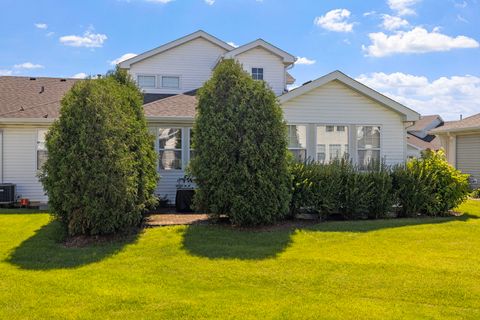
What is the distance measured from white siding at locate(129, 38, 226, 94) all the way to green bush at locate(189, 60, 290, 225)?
816 cm

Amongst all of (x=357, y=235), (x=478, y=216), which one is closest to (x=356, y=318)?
(x=357, y=235)

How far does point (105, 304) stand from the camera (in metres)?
5.18

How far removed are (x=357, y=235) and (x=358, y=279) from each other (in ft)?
9.49

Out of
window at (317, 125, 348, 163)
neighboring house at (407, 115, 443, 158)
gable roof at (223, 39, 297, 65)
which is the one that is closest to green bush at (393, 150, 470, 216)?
window at (317, 125, 348, 163)

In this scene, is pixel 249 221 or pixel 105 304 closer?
pixel 105 304

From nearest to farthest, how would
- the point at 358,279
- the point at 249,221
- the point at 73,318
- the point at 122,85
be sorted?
the point at 73,318
the point at 358,279
the point at 249,221
the point at 122,85

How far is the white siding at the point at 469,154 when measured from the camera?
62.6 ft

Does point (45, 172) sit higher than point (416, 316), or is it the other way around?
point (45, 172)

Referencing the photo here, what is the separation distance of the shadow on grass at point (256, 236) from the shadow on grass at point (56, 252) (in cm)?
137

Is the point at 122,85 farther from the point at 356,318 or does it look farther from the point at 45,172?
the point at 356,318

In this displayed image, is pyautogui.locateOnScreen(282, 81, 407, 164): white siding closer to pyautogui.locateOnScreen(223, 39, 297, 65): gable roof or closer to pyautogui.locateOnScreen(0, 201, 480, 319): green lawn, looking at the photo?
pyautogui.locateOnScreen(223, 39, 297, 65): gable roof

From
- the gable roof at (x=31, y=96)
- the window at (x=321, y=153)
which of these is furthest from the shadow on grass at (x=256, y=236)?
the gable roof at (x=31, y=96)

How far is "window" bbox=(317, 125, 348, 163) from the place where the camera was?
531 inches

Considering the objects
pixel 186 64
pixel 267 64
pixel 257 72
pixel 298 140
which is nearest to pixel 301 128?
pixel 298 140
